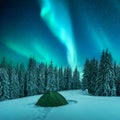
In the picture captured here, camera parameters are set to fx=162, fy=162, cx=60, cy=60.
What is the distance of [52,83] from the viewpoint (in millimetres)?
55688

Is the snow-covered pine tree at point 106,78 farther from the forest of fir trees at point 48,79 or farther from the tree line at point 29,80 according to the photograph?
the tree line at point 29,80

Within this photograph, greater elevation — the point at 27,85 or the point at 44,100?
the point at 27,85

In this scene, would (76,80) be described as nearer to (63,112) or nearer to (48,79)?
(48,79)

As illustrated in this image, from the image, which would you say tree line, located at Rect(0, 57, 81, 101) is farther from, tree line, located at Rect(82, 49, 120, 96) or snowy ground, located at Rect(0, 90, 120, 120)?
snowy ground, located at Rect(0, 90, 120, 120)

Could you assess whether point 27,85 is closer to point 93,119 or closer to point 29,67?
point 29,67

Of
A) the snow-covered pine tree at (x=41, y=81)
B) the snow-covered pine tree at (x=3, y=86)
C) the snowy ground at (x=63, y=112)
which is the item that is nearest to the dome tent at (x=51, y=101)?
the snowy ground at (x=63, y=112)

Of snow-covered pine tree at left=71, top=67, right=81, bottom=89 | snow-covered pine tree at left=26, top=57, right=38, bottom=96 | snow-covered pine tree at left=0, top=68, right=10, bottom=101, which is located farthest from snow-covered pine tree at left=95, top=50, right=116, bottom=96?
snow-covered pine tree at left=71, top=67, right=81, bottom=89

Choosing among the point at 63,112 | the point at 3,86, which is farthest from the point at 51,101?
the point at 3,86

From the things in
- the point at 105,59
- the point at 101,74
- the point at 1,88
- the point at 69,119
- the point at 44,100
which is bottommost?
the point at 69,119

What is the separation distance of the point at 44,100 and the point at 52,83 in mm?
39464

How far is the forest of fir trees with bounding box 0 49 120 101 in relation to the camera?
34344mm

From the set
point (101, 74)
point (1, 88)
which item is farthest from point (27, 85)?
point (101, 74)

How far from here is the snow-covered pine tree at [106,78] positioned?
1307 inches

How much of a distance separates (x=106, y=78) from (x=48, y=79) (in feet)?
82.7
